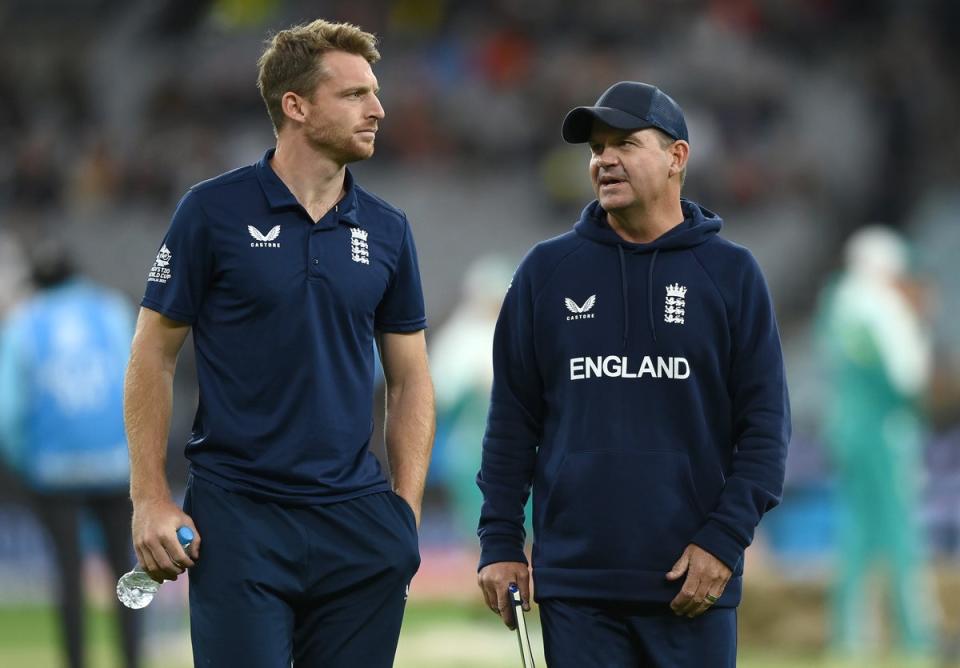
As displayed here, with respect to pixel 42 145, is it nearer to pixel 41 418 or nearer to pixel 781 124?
pixel 781 124

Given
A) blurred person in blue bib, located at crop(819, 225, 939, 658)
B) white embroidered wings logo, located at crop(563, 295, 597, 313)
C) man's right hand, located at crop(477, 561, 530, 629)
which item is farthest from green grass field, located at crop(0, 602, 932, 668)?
white embroidered wings logo, located at crop(563, 295, 597, 313)

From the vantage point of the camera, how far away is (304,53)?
4.35m

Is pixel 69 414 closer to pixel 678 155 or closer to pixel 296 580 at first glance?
pixel 296 580

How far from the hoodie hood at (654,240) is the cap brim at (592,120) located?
6.9 inches

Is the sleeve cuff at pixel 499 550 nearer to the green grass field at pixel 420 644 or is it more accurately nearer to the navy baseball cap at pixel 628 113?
the navy baseball cap at pixel 628 113

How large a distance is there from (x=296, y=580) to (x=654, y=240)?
1151 mm

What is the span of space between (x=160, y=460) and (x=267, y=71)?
0.96m

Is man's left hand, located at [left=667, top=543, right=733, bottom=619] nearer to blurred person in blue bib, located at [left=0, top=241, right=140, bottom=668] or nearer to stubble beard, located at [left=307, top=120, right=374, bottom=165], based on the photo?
stubble beard, located at [left=307, top=120, right=374, bottom=165]

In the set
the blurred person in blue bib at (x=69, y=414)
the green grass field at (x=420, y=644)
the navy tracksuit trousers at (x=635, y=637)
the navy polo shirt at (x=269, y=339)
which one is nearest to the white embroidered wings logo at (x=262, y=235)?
the navy polo shirt at (x=269, y=339)

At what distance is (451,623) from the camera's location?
1243 centimetres

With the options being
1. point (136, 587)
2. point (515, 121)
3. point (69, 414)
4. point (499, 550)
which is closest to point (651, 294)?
point (499, 550)

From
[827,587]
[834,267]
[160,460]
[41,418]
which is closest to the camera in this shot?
[160,460]

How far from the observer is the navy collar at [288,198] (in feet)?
14.1

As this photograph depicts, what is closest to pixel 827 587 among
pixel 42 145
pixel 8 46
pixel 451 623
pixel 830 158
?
pixel 451 623
